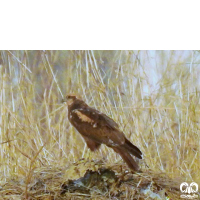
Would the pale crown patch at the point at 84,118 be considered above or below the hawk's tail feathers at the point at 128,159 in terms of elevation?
above

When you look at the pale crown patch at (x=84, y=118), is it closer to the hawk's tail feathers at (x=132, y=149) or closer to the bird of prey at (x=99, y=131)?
the bird of prey at (x=99, y=131)

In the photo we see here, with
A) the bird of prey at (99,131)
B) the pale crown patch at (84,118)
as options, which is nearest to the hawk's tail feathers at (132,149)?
the bird of prey at (99,131)

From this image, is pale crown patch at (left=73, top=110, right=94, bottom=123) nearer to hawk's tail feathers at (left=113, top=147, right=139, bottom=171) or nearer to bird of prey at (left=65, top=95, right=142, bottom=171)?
bird of prey at (left=65, top=95, right=142, bottom=171)

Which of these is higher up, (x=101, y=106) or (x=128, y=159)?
(x=101, y=106)

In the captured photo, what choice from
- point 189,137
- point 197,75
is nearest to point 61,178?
point 189,137

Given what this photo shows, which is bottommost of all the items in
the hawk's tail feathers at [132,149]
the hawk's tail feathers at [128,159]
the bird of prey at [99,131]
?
the hawk's tail feathers at [128,159]

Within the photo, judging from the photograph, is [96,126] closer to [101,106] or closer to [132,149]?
[101,106]

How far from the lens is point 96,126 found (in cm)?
192

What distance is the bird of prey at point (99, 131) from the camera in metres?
1.90

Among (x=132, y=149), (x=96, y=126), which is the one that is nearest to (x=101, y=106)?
(x=96, y=126)

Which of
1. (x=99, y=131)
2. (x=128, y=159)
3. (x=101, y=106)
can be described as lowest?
(x=128, y=159)

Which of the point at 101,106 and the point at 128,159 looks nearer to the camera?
the point at 128,159

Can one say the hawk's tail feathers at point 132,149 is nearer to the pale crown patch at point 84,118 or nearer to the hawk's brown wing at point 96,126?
the hawk's brown wing at point 96,126

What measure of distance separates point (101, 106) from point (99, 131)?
0.16 m
